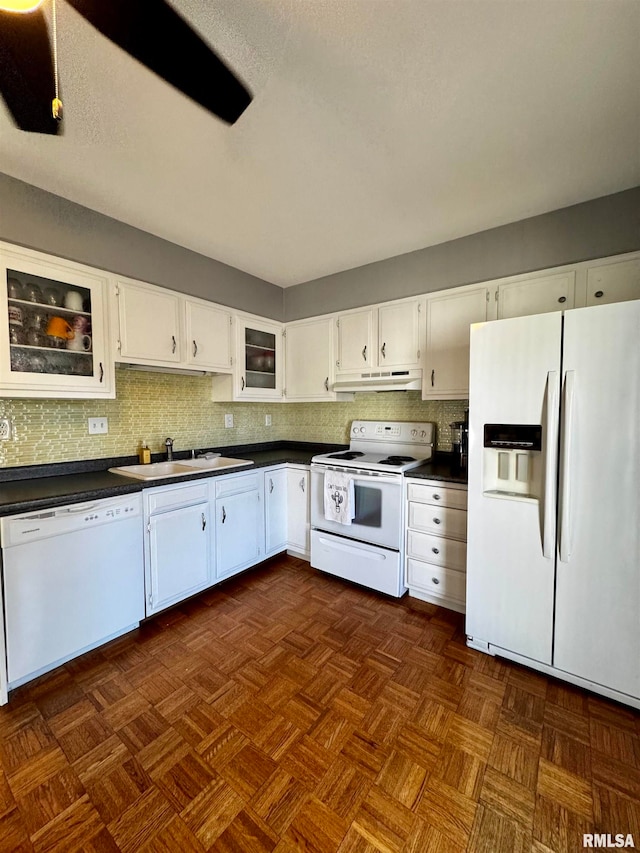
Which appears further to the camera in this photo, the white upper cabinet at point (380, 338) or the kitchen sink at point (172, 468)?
the white upper cabinet at point (380, 338)

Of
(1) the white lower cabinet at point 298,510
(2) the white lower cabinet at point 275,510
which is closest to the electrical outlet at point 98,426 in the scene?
(2) the white lower cabinet at point 275,510

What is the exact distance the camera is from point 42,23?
0.92 metres

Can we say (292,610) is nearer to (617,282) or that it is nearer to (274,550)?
(274,550)

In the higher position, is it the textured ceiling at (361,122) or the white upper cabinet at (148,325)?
the textured ceiling at (361,122)

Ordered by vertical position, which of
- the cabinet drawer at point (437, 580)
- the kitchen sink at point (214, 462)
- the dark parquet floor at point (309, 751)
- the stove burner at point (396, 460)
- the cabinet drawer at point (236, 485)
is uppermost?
the stove burner at point (396, 460)

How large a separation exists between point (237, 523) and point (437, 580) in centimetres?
147

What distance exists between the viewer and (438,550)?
7.57ft

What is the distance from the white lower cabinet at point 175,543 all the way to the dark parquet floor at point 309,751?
0.90 ft

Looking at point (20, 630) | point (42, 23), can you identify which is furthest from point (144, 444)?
point (42, 23)

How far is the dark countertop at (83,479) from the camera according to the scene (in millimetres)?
1670

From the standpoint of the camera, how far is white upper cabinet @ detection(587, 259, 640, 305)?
190 centimetres

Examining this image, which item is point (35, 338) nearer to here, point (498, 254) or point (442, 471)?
point (442, 471)

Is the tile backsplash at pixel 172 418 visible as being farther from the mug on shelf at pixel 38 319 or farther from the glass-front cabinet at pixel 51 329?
the mug on shelf at pixel 38 319

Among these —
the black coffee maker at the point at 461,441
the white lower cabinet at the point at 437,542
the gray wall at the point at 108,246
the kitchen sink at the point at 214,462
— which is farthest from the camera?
the kitchen sink at the point at 214,462
